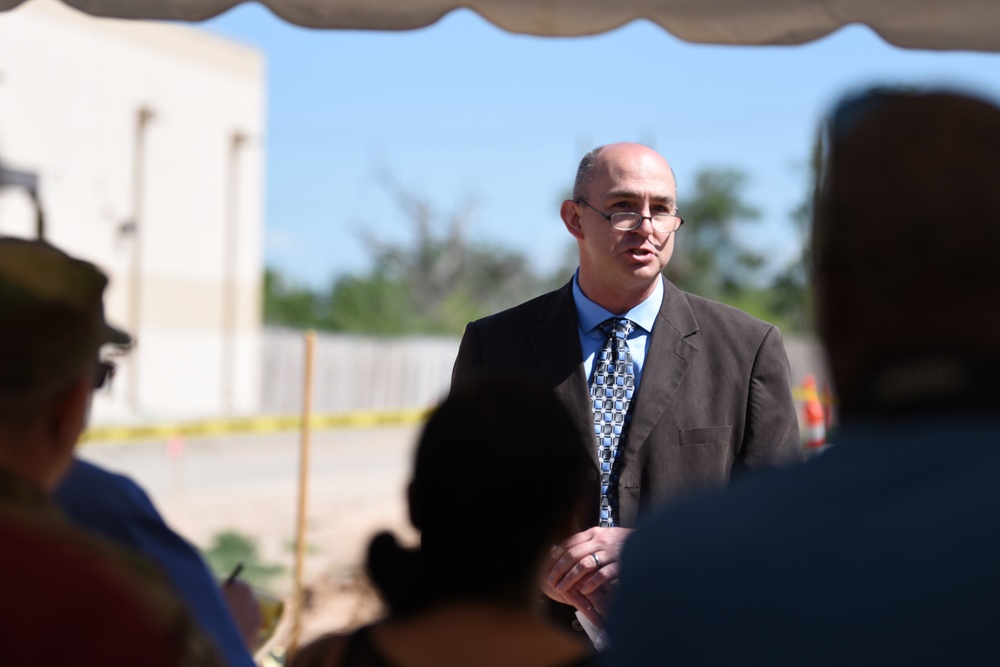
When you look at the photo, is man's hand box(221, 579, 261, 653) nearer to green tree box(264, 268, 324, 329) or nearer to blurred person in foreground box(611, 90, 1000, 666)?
blurred person in foreground box(611, 90, 1000, 666)

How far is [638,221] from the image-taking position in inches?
134

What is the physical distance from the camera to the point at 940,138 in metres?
1.22

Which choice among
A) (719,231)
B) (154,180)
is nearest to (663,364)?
(154,180)

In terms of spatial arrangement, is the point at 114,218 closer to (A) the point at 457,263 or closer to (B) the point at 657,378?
(B) the point at 657,378

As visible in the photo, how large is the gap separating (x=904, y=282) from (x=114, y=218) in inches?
940

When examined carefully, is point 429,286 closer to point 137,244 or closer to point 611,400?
point 137,244

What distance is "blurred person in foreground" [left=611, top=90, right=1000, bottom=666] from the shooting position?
44.4 inches

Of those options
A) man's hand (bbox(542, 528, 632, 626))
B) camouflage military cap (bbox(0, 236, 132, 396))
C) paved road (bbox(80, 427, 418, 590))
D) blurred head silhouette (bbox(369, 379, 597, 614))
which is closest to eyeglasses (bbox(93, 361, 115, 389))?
camouflage military cap (bbox(0, 236, 132, 396))

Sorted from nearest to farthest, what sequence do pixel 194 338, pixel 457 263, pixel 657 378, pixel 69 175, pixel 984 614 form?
pixel 984 614
pixel 657 378
pixel 69 175
pixel 194 338
pixel 457 263

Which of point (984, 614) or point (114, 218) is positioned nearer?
point (984, 614)

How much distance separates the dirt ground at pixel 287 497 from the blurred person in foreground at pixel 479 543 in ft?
20.8

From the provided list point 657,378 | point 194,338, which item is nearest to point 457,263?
point 194,338

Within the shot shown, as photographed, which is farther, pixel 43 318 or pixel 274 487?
pixel 274 487

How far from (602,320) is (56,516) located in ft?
7.17
